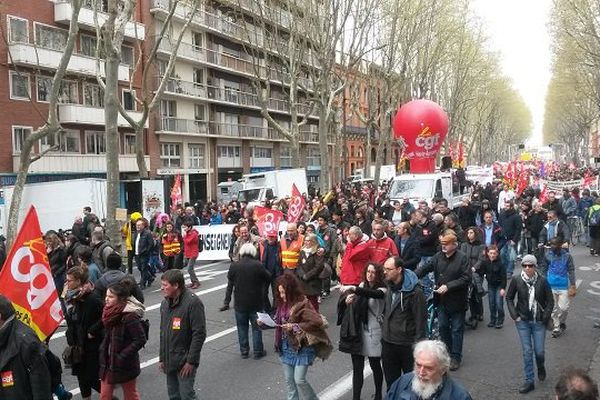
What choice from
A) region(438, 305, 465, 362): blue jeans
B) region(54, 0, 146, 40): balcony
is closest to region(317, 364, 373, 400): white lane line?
region(438, 305, 465, 362): blue jeans

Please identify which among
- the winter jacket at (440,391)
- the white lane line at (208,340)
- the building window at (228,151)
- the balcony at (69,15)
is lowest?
the white lane line at (208,340)

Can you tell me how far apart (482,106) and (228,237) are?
49.8 metres

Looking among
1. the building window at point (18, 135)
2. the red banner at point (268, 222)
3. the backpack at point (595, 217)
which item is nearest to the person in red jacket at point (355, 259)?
the red banner at point (268, 222)

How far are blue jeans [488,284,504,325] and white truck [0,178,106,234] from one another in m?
13.6

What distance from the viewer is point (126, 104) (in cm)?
3528

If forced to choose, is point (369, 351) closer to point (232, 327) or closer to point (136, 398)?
point (136, 398)

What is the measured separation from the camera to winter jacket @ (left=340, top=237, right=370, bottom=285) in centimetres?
807

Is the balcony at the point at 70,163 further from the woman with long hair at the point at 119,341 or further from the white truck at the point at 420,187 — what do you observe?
the woman with long hair at the point at 119,341

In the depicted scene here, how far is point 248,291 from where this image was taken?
7504 mm

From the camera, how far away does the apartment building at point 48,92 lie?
2777 centimetres

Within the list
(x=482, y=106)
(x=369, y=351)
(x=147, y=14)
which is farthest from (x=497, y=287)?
(x=482, y=106)

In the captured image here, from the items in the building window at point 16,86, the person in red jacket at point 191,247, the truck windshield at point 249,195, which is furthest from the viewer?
the building window at point 16,86

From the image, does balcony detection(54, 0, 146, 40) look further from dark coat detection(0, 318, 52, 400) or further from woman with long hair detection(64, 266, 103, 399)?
dark coat detection(0, 318, 52, 400)

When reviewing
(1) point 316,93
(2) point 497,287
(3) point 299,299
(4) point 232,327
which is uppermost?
(1) point 316,93
